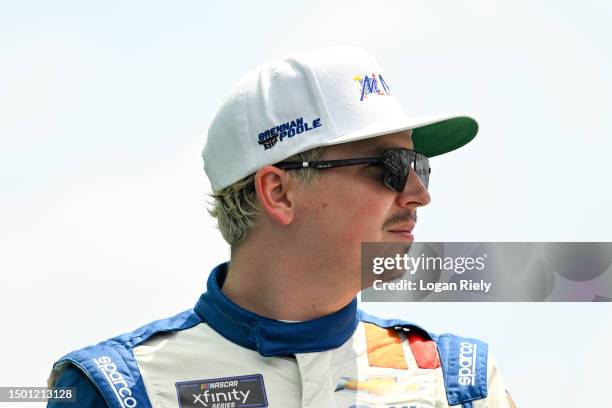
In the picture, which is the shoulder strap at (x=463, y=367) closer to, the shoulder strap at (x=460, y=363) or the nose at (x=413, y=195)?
the shoulder strap at (x=460, y=363)

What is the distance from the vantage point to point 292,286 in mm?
4867

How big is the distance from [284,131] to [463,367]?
1478mm

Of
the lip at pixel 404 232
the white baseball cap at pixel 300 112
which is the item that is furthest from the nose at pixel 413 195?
the white baseball cap at pixel 300 112

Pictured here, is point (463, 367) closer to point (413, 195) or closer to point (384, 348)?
point (384, 348)

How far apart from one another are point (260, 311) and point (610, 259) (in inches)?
103

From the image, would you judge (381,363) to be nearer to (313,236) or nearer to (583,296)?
(313,236)

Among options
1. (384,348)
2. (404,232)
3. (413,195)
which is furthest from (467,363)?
(413,195)

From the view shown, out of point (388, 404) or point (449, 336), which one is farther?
point (449, 336)

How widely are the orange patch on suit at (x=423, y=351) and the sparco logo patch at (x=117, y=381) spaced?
1.43 meters

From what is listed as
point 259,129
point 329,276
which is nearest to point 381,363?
point 329,276

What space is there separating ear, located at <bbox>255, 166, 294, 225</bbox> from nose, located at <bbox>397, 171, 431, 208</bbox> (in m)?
0.56

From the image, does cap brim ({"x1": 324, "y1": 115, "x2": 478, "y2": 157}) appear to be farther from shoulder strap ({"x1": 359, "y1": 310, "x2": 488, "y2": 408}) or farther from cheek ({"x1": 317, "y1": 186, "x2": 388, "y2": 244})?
shoulder strap ({"x1": 359, "y1": 310, "x2": 488, "y2": 408})

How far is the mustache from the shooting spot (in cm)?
484

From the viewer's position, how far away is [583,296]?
6.08 m
